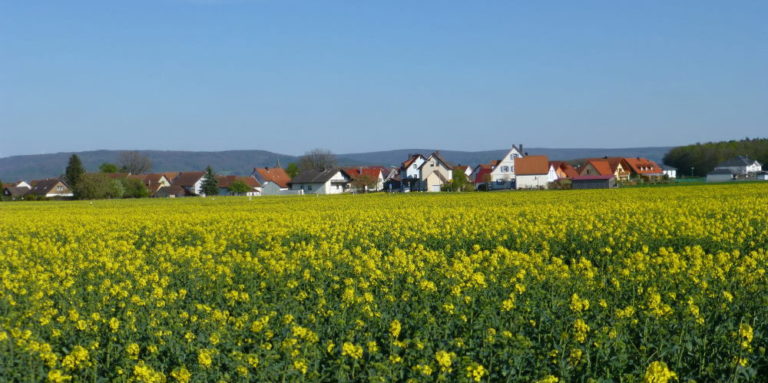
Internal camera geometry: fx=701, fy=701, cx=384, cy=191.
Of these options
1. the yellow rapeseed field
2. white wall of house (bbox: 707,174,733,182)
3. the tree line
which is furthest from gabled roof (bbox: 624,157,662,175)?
the yellow rapeseed field

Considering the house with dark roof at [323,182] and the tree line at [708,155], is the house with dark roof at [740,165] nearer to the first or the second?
the tree line at [708,155]

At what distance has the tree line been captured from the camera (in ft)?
481

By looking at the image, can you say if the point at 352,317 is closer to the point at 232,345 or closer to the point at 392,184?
the point at 232,345

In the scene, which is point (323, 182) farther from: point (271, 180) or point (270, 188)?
point (271, 180)

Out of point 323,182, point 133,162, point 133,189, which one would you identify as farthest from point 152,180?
point 323,182

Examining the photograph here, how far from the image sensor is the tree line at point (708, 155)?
481 ft

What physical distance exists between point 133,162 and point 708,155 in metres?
134

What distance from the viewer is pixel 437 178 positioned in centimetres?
10406

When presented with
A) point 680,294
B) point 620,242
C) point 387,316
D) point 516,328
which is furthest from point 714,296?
point 620,242

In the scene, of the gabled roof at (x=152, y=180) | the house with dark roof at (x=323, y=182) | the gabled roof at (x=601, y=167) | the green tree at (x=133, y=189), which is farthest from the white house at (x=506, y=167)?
the gabled roof at (x=152, y=180)

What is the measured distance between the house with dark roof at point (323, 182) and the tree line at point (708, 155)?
76237 millimetres

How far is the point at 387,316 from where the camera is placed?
8055mm

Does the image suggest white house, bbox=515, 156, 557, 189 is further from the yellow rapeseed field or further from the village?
the yellow rapeseed field

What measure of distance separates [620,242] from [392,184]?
100533 mm
